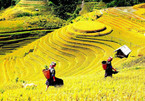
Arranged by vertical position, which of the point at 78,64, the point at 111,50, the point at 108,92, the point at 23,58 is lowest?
the point at 23,58

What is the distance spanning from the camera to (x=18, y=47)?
35469 millimetres

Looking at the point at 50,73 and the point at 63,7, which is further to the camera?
the point at 63,7

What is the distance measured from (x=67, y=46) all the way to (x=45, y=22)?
21.7m

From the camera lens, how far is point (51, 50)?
2859 centimetres

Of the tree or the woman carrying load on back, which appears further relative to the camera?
the tree

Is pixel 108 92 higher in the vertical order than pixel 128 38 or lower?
higher

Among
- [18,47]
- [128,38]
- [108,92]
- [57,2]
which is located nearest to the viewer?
[108,92]

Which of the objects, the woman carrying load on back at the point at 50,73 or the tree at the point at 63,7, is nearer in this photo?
the woman carrying load on back at the point at 50,73

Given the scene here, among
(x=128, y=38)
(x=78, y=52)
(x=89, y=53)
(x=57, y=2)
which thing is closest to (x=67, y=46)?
(x=78, y=52)

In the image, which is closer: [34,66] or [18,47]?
[34,66]

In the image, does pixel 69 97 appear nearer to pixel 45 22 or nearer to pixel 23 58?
pixel 23 58

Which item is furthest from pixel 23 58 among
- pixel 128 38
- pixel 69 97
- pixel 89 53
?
pixel 69 97

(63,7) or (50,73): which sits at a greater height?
(50,73)

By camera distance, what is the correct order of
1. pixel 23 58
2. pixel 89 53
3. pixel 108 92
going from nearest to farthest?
pixel 108 92 < pixel 89 53 < pixel 23 58
